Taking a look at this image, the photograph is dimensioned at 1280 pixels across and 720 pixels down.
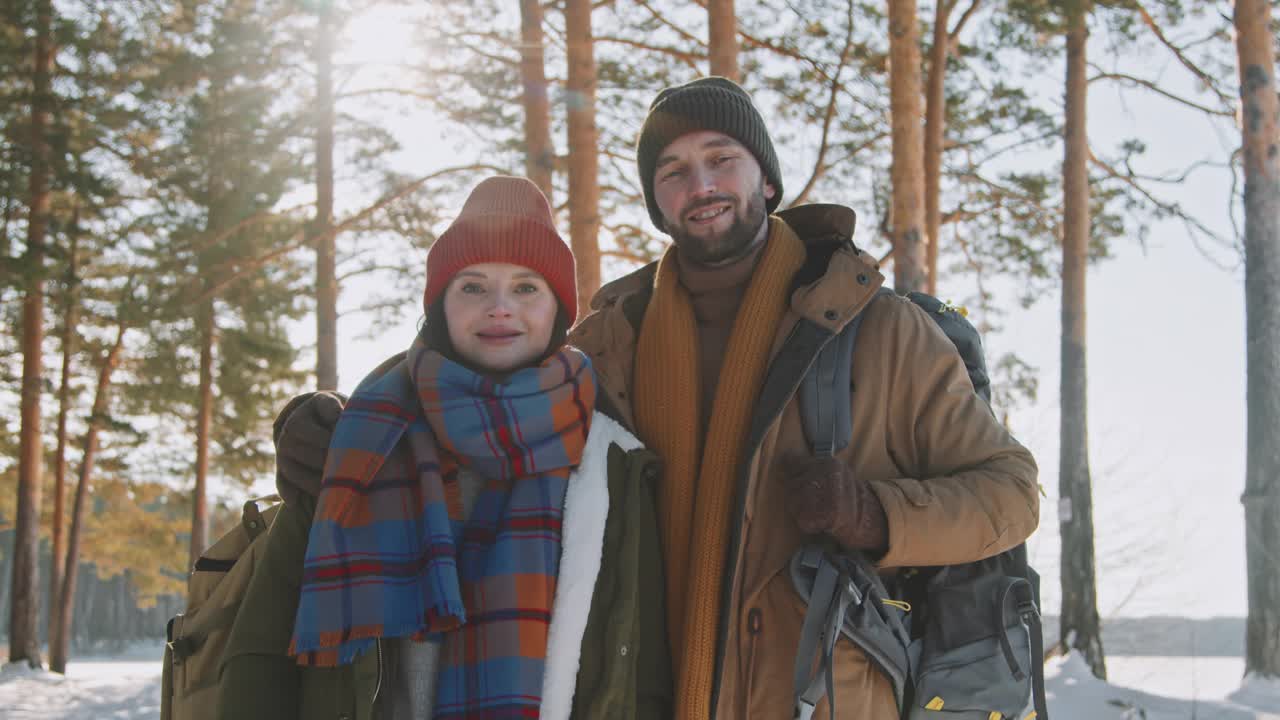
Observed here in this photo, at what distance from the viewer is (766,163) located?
9.25ft

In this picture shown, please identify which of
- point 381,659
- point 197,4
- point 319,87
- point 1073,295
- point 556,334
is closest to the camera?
point 381,659

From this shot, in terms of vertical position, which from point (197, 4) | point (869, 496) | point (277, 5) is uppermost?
point (197, 4)

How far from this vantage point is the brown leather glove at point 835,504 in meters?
2.04

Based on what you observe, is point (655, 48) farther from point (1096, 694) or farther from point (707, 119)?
point (1096, 694)

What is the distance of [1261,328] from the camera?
8.73 meters

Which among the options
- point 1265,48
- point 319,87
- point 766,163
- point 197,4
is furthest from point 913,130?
point 197,4

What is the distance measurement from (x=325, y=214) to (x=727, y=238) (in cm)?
1087

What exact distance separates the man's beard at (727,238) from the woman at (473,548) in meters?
0.50

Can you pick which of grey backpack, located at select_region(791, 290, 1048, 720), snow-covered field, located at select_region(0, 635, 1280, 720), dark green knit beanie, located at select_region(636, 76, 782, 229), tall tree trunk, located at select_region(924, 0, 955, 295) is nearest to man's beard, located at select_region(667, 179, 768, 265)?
dark green knit beanie, located at select_region(636, 76, 782, 229)

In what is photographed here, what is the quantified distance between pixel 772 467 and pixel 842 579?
327 mm

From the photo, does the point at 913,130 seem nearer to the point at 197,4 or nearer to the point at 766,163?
the point at 766,163

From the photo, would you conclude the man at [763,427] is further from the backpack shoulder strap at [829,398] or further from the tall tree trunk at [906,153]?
the tall tree trunk at [906,153]

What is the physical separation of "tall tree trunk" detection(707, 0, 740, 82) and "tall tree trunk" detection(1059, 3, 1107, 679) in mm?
4871

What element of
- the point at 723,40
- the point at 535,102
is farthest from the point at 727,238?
the point at 723,40
